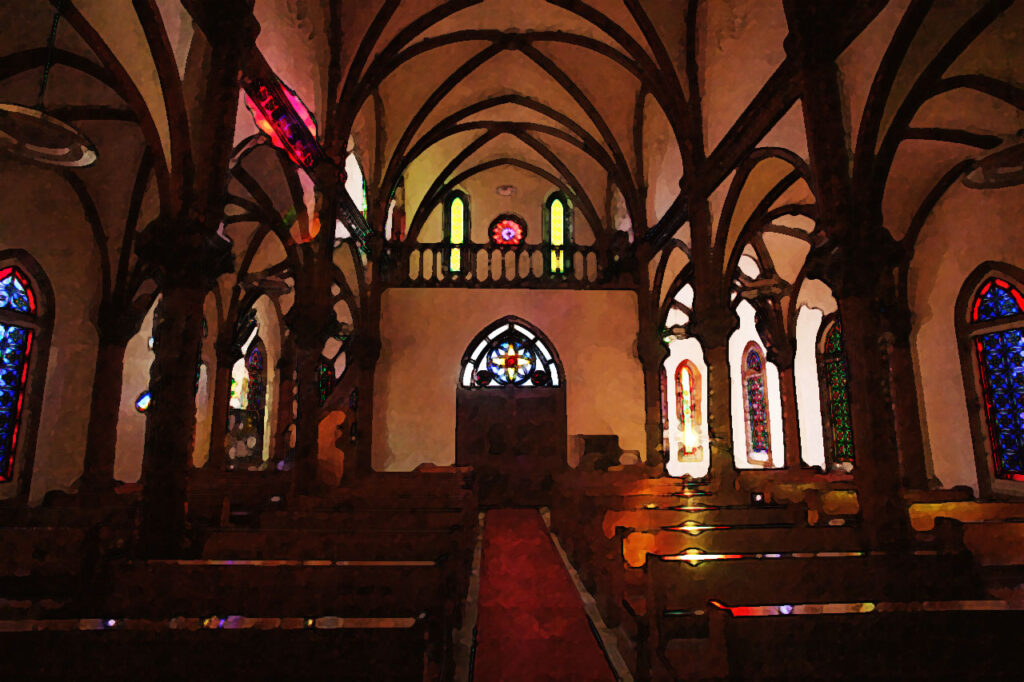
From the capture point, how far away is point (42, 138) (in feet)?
18.6

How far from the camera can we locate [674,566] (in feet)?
12.6

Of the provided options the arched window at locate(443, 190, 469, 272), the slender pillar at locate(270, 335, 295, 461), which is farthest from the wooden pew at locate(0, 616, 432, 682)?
the arched window at locate(443, 190, 469, 272)

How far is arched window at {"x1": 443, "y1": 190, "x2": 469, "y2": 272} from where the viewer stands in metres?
17.6

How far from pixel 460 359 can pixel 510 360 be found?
57.1 inches

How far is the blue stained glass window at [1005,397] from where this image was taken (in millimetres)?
10188

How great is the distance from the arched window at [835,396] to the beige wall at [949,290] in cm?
321

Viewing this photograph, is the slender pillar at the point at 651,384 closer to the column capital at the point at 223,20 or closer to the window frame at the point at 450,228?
the window frame at the point at 450,228

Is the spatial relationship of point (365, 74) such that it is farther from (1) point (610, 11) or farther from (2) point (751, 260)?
(2) point (751, 260)

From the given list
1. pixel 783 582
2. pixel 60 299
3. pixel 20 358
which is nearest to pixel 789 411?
pixel 783 582

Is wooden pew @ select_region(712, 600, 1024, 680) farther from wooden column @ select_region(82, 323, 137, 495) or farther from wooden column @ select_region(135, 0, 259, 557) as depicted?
wooden column @ select_region(82, 323, 137, 495)

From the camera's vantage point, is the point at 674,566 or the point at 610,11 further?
the point at 610,11

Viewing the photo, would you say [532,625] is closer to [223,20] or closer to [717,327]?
[717,327]

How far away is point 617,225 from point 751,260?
14.0ft

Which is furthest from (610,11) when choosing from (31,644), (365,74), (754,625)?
(31,644)
